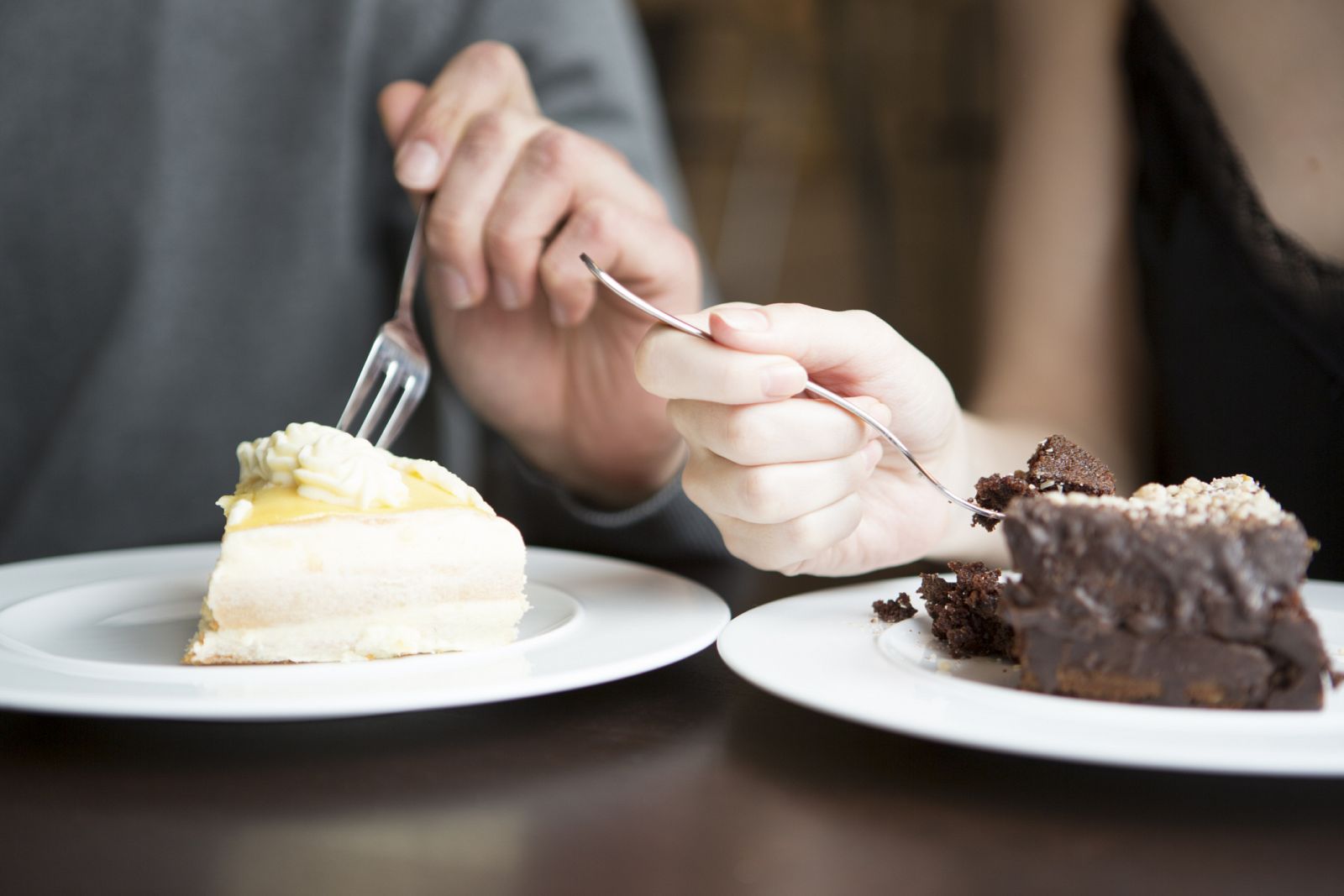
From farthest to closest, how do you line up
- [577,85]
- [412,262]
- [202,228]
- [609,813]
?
1. [577,85]
2. [202,228]
3. [412,262]
4. [609,813]

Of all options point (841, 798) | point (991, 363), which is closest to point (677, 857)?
point (841, 798)

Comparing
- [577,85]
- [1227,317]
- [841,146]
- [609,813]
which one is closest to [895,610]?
[609,813]

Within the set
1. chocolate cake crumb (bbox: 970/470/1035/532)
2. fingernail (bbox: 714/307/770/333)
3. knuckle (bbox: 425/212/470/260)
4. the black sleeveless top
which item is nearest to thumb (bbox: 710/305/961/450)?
fingernail (bbox: 714/307/770/333)

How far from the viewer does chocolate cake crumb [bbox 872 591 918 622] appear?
3.09ft

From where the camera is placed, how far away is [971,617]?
0.88m

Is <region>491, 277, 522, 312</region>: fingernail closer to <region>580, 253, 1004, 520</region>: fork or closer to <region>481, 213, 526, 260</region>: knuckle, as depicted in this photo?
<region>481, 213, 526, 260</region>: knuckle

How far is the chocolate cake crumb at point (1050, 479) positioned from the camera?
3.09 feet

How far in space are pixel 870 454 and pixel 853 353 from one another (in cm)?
10

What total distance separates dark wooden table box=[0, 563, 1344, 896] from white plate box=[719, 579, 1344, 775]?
0.03 m

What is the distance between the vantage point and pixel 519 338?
1632 mm

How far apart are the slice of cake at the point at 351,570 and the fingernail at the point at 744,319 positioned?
263 millimetres

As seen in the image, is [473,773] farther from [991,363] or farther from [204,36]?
[204,36]

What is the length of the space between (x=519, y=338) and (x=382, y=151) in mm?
763

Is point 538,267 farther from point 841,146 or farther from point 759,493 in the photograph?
point 841,146
